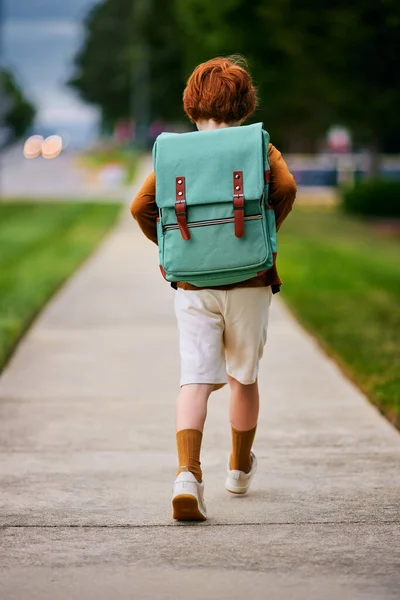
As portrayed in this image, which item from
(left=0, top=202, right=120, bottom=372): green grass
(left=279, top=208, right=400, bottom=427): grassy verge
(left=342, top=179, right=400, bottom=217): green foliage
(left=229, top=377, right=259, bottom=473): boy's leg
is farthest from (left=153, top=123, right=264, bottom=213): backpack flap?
(left=342, top=179, right=400, bottom=217): green foliage

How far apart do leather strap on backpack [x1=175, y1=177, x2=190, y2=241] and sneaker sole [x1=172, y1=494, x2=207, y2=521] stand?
2.94 ft

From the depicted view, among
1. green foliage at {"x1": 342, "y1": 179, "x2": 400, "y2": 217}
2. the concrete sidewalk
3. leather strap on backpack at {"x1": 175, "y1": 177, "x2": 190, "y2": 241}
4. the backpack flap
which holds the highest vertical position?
the backpack flap

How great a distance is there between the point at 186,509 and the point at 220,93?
4.74 ft

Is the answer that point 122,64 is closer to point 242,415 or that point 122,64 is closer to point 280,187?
point 242,415

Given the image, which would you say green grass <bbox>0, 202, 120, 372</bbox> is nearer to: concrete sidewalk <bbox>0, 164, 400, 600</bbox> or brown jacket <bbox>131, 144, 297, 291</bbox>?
concrete sidewalk <bbox>0, 164, 400, 600</bbox>

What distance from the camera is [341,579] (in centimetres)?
377

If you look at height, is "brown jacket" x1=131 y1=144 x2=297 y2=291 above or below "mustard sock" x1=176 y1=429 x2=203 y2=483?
above

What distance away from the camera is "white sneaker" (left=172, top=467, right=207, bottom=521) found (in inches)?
171

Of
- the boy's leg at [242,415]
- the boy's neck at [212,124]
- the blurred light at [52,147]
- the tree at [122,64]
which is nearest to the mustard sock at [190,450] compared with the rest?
the boy's leg at [242,415]

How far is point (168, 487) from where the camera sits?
4.96 meters

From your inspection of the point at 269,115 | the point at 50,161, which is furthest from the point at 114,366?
the point at 50,161

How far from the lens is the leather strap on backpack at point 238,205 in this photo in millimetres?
4219

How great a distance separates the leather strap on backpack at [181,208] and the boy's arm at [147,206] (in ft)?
0.51

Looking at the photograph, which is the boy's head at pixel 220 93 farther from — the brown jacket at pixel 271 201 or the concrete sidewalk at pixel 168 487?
the concrete sidewalk at pixel 168 487
